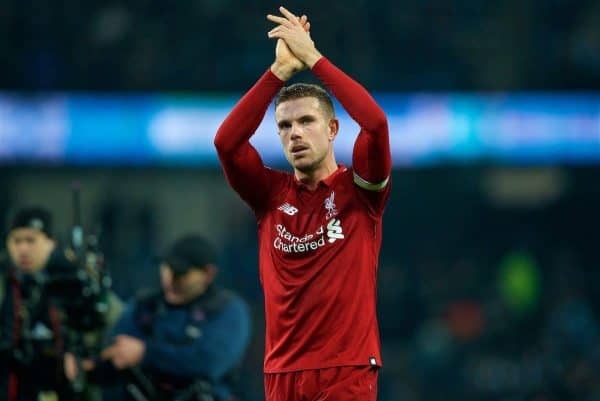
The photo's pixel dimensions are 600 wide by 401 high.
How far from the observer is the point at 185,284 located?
294 inches

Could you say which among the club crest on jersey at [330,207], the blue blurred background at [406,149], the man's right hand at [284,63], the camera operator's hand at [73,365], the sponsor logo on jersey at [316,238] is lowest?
the camera operator's hand at [73,365]

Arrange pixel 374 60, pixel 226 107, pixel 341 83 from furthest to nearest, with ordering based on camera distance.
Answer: pixel 374 60
pixel 226 107
pixel 341 83

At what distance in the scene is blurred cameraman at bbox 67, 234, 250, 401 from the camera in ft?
24.2

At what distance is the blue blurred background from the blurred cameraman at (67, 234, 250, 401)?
6.95 m

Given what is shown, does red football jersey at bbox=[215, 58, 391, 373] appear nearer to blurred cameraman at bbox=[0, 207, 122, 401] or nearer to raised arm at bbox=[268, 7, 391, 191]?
raised arm at bbox=[268, 7, 391, 191]

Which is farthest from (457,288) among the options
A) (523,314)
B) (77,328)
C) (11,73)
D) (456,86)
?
(77,328)

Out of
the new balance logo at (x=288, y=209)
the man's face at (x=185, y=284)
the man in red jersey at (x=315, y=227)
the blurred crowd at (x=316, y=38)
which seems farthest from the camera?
the blurred crowd at (x=316, y=38)

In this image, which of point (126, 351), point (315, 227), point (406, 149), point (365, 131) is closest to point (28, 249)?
point (126, 351)

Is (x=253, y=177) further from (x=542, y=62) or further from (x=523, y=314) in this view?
(x=542, y=62)

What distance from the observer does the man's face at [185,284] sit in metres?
7.46

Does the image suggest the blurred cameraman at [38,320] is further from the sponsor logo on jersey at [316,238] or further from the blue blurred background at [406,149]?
the blue blurred background at [406,149]

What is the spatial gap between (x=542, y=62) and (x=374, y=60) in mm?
2543

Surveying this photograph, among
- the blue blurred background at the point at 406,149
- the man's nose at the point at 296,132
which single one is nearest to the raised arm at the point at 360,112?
the man's nose at the point at 296,132

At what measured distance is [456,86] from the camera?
1712 centimetres
